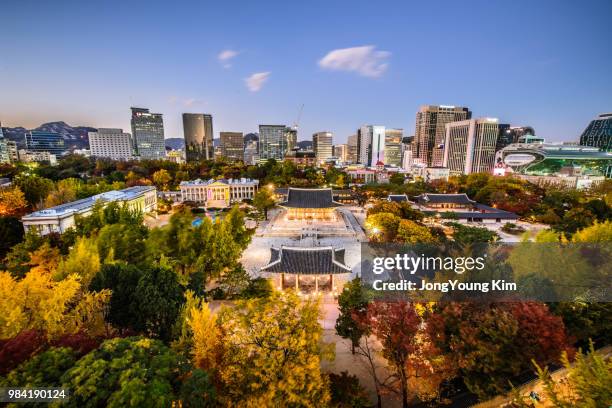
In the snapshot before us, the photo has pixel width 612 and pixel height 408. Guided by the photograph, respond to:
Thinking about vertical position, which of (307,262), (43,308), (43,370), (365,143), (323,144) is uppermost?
(365,143)

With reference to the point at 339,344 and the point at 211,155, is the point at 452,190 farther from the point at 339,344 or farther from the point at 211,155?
the point at 211,155

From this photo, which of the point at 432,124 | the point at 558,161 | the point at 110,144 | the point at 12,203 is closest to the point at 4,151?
the point at 110,144

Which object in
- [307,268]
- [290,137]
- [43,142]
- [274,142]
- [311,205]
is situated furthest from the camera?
[290,137]

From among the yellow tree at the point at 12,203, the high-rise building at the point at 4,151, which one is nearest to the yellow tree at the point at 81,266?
the yellow tree at the point at 12,203

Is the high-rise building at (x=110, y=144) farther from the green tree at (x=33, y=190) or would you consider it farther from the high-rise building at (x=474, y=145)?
the high-rise building at (x=474, y=145)

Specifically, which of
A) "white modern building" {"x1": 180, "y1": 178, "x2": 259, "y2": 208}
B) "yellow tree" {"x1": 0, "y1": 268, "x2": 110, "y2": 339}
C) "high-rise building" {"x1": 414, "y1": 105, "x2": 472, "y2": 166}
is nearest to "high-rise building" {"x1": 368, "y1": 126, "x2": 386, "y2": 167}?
"high-rise building" {"x1": 414, "y1": 105, "x2": 472, "y2": 166}

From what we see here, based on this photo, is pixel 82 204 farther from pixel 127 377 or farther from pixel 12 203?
pixel 127 377

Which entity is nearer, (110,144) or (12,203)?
(12,203)
